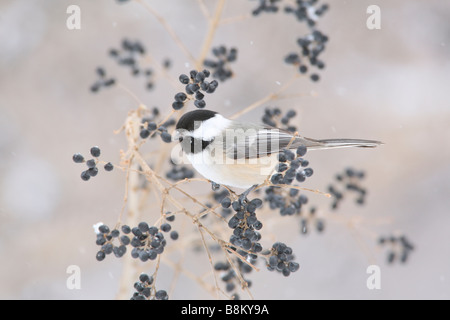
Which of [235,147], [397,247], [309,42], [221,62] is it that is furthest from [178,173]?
[397,247]

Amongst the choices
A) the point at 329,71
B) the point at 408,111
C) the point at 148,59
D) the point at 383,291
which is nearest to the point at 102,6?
the point at 148,59

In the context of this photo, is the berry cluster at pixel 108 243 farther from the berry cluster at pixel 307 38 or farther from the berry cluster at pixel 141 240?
the berry cluster at pixel 307 38

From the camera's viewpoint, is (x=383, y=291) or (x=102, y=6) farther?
(x=383, y=291)

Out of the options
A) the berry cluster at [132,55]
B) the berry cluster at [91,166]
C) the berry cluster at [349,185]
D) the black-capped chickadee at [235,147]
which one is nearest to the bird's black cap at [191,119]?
the black-capped chickadee at [235,147]

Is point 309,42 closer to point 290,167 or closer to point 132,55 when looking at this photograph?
point 290,167

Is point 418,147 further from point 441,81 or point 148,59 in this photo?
point 148,59
